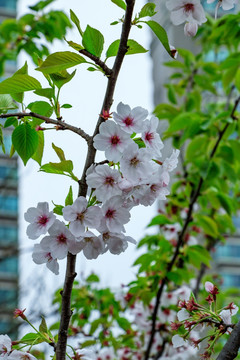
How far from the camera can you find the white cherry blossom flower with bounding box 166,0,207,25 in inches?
27.7

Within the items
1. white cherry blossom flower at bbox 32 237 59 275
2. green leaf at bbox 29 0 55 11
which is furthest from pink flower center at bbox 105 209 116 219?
green leaf at bbox 29 0 55 11

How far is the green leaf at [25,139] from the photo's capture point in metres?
0.73

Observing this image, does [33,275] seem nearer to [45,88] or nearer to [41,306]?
[41,306]

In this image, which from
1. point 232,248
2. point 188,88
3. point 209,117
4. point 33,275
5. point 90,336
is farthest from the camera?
point 232,248

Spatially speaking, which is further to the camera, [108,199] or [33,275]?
[33,275]

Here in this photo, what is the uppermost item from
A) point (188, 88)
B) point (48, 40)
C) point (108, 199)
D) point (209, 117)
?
point (48, 40)

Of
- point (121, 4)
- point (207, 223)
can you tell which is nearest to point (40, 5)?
point (207, 223)

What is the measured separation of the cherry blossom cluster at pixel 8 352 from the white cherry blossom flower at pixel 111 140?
10.5 inches

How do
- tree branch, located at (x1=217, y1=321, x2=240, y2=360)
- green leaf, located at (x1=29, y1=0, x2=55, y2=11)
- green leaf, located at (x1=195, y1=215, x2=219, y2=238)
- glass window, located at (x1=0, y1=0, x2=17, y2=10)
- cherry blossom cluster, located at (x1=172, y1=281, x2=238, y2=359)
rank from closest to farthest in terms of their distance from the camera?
tree branch, located at (x1=217, y1=321, x2=240, y2=360), cherry blossom cluster, located at (x1=172, y1=281, x2=238, y2=359), green leaf, located at (x1=195, y1=215, x2=219, y2=238), green leaf, located at (x1=29, y1=0, x2=55, y2=11), glass window, located at (x1=0, y1=0, x2=17, y2=10)

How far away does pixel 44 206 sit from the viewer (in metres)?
0.72

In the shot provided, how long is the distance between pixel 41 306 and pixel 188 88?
1.69 m

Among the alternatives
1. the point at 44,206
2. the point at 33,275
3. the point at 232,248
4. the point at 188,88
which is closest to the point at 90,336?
the point at 188,88

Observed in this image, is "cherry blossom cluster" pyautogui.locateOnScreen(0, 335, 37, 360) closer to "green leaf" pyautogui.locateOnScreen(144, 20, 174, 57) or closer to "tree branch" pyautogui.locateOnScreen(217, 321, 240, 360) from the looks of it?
"tree branch" pyautogui.locateOnScreen(217, 321, 240, 360)

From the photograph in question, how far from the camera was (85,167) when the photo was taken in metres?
0.69
